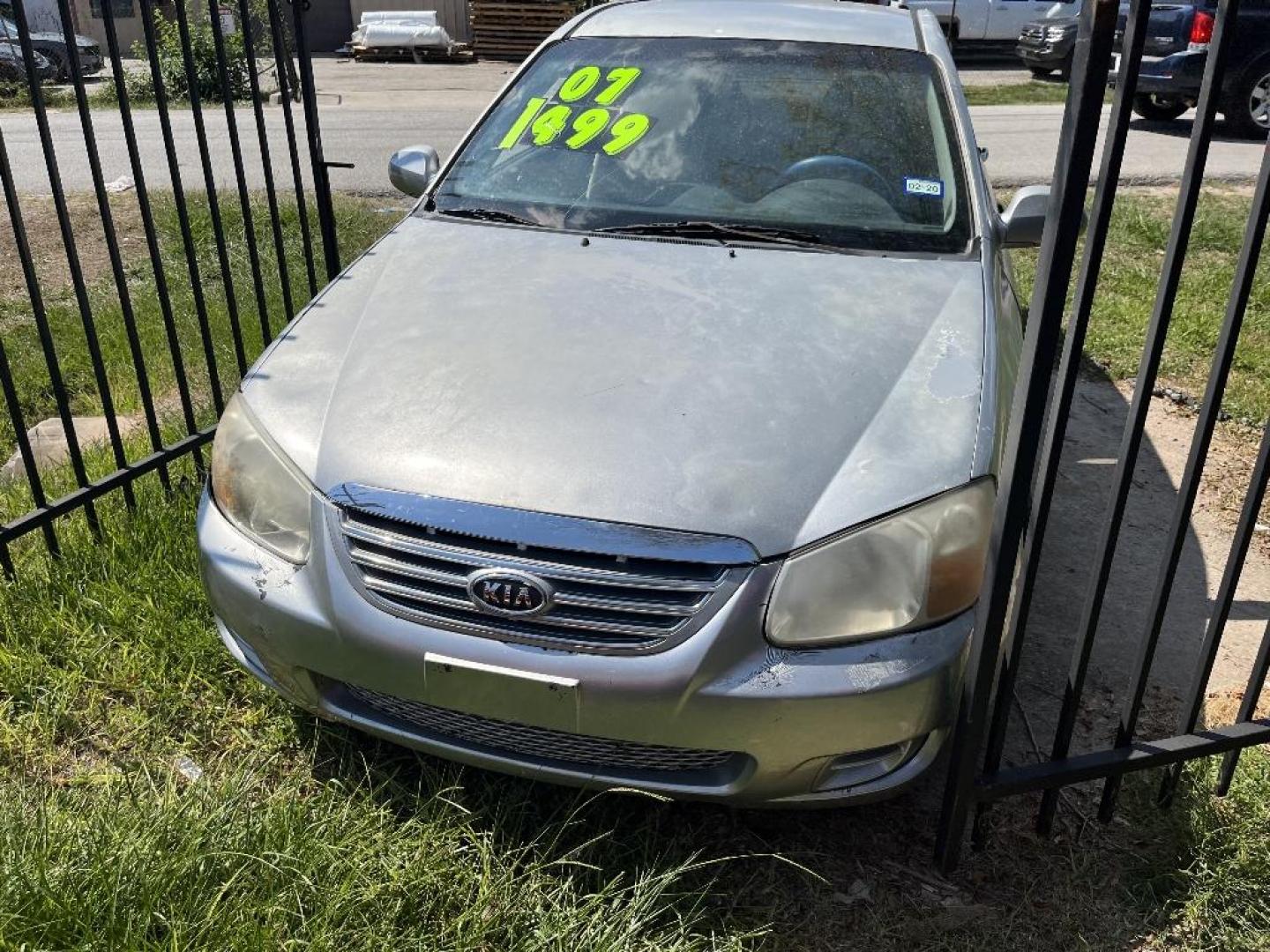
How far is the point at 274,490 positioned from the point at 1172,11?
1162 cm

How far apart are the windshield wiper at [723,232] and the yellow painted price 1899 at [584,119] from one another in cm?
32

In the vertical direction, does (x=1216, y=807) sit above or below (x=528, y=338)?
below

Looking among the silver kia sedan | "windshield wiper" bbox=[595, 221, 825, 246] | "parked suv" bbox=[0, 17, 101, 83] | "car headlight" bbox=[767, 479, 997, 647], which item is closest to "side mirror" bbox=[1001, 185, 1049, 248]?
the silver kia sedan

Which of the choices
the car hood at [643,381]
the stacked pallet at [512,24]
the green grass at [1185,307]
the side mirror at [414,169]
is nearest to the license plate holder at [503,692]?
the car hood at [643,381]

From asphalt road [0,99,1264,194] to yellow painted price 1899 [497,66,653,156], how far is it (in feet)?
14.9

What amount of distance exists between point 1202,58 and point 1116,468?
10342mm

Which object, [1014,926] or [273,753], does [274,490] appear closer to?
[273,753]

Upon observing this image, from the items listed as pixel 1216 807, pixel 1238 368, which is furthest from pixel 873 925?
pixel 1238 368

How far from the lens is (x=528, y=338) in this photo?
7.78 ft

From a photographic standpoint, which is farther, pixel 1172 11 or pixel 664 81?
pixel 1172 11

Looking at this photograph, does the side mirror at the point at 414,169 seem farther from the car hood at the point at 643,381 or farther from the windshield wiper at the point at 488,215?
the car hood at the point at 643,381

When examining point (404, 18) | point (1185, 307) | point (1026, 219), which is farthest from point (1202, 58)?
point (404, 18)

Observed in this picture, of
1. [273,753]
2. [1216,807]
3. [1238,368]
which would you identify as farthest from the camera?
[1238,368]

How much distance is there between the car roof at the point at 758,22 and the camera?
3.32 metres
